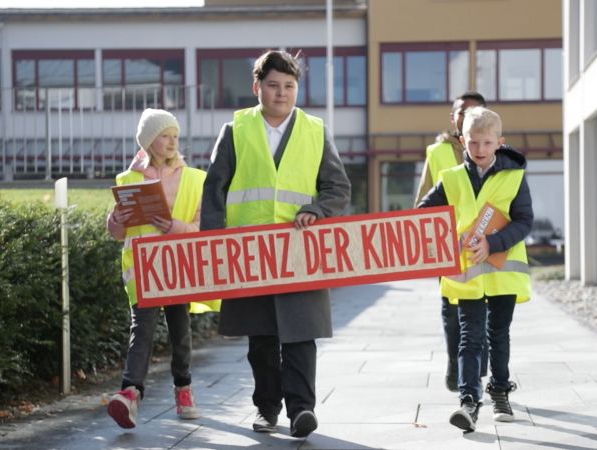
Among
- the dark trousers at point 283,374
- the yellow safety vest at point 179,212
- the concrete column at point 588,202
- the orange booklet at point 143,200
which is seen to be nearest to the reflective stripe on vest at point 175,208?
the yellow safety vest at point 179,212

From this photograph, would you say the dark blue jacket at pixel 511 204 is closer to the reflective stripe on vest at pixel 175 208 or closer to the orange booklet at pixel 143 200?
the reflective stripe on vest at pixel 175 208

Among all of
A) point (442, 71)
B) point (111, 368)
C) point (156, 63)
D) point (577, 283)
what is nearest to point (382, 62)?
point (442, 71)

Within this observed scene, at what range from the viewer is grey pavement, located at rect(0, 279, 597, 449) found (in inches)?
253

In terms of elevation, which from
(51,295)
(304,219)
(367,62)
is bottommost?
(51,295)

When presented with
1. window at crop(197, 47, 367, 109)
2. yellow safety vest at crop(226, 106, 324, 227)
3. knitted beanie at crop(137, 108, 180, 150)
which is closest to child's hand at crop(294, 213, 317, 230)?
yellow safety vest at crop(226, 106, 324, 227)

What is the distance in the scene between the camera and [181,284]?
22.0ft

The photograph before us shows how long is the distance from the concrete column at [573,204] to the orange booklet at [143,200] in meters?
19.5

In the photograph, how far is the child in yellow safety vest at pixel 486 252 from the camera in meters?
6.76

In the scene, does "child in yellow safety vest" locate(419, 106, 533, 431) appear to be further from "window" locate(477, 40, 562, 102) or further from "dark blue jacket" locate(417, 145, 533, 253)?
"window" locate(477, 40, 562, 102)

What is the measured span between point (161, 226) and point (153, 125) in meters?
0.59

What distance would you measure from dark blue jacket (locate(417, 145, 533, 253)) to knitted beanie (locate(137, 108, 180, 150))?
5.00 feet

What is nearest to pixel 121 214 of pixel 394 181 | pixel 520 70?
pixel 394 181

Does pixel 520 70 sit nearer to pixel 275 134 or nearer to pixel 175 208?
pixel 175 208

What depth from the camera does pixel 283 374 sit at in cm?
650
